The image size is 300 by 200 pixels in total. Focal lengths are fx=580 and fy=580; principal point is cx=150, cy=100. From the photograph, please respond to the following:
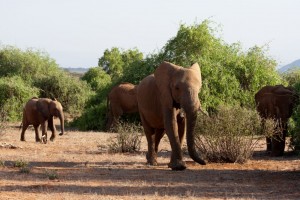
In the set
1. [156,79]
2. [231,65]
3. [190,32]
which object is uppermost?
[190,32]

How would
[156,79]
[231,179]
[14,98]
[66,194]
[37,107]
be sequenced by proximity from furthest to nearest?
[14,98]
[37,107]
[156,79]
[231,179]
[66,194]

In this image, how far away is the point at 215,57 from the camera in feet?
83.2

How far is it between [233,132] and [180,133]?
1.19m

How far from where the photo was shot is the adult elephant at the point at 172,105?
37.3ft

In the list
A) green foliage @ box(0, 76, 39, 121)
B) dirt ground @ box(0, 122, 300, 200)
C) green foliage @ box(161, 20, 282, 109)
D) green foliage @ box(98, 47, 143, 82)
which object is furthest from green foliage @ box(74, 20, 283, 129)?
green foliage @ box(98, 47, 143, 82)

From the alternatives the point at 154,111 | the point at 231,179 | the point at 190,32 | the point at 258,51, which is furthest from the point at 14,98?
the point at 231,179

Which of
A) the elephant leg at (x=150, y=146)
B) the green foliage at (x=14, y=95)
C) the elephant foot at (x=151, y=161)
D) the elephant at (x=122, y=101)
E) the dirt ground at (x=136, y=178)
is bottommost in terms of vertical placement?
the dirt ground at (x=136, y=178)

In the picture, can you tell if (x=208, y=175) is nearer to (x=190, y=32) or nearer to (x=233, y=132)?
(x=233, y=132)

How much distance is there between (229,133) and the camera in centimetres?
1290

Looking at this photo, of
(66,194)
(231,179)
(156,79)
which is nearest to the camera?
(66,194)

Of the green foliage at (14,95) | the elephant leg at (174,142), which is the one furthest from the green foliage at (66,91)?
the elephant leg at (174,142)

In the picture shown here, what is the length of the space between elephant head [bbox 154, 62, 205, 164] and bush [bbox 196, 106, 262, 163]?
45.9 inches

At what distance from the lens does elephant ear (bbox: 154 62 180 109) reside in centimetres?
1205

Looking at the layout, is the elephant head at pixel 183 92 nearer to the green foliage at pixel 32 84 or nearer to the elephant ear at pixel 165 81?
the elephant ear at pixel 165 81
